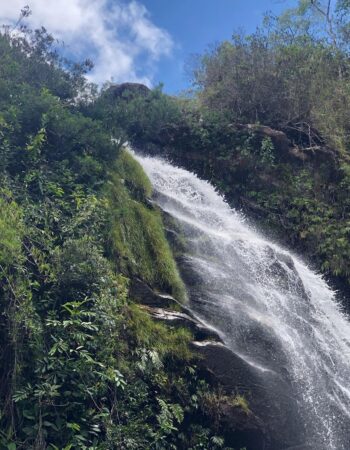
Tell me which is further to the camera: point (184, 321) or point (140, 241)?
point (140, 241)

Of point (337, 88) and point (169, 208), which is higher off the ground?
point (337, 88)

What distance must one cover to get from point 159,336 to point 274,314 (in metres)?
2.59

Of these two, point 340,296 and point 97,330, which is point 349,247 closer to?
point 340,296

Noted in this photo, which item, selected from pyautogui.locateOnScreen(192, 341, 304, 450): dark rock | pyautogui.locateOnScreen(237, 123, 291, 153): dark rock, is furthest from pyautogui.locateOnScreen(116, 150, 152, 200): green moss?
pyautogui.locateOnScreen(237, 123, 291, 153): dark rock

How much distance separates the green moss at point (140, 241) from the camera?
936 cm

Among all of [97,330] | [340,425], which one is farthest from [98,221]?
[340,425]

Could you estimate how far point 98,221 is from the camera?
9.09 m

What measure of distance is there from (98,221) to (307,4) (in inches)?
617

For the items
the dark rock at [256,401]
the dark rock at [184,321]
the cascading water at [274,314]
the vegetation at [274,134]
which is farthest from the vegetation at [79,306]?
the vegetation at [274,134]

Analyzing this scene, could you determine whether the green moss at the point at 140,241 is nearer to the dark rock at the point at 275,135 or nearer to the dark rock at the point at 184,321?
the dark rock at the point at 184,321

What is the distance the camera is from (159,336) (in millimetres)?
8414

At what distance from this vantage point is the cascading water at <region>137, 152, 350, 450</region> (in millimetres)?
8844

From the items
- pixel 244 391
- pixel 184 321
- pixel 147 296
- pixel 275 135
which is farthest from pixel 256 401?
pixel 275 135

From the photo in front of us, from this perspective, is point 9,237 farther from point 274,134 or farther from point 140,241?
point 274,134
